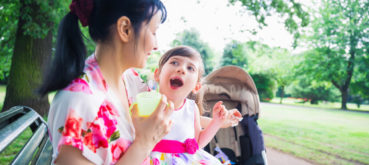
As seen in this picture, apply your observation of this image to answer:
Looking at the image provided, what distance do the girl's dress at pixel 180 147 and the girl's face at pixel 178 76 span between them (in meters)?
0.15

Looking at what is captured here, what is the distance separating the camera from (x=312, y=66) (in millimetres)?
20094

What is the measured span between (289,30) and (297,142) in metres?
3.13

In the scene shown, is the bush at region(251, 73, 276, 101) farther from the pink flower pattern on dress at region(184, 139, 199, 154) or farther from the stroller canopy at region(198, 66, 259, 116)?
the pink flower pattern on dress at region(184, 139, 199, 154)

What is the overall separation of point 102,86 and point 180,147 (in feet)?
2.55

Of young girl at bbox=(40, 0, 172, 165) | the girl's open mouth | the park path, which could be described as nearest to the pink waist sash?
the girl's open mouth

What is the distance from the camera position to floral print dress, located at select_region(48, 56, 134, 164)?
0.72 metres

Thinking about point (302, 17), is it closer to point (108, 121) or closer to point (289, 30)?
point (289, 30)

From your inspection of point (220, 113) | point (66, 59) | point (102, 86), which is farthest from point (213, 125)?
point (66, 59)

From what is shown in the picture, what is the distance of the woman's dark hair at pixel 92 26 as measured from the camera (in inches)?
32.7

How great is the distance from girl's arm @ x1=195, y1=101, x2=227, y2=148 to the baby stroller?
47 cm

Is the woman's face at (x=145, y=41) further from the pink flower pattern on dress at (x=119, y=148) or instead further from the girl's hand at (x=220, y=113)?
the girl's hand at (x=220, y=113)

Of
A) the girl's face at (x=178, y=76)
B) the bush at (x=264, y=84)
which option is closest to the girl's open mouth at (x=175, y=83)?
the girl's face at (x=178, y=76)

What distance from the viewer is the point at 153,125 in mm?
894

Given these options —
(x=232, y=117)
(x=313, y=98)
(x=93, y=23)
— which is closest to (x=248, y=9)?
(x=232, y=117)
